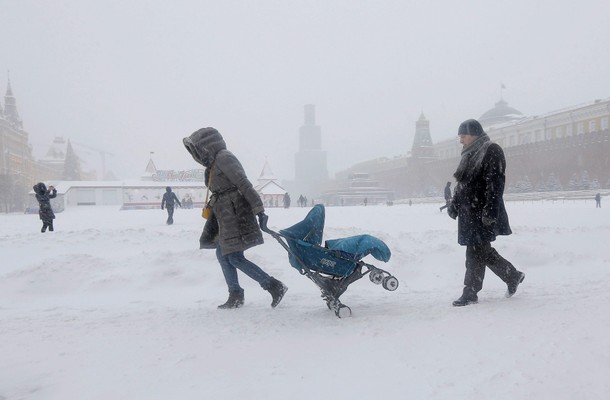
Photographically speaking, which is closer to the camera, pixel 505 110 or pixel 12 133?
pixel 505 110

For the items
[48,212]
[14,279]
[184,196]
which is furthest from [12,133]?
[14,279]

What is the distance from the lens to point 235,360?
2.84 metres

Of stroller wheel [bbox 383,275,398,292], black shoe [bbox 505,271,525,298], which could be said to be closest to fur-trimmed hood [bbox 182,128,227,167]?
stroller wheel [bbox 383,275,398,292]

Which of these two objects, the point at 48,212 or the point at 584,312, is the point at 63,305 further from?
the point at 48,212

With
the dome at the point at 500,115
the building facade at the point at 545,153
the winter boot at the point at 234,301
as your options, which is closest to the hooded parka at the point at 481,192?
the winter boot at the point at 234,301

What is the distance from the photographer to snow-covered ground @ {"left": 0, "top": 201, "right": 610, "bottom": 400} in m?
2.36

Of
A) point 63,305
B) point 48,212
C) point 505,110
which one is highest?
point 505,110

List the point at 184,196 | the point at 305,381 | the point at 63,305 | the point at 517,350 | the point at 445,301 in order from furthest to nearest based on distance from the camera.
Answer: the point at 184,196 → the point at 63,305 → the point at 445,301 → the point at 517,350 → the point at 305,381

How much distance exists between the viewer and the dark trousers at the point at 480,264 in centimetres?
402

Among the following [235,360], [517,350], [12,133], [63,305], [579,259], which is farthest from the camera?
[12,133]

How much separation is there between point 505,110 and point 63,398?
334ft

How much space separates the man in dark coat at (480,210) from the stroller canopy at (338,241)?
2.79 ft

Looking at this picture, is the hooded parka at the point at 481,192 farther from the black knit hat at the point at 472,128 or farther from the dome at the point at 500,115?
the dome at the point at 500,115

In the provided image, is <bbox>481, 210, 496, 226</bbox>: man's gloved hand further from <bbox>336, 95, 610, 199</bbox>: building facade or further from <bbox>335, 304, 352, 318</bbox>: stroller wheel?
<bbox>336, 95, 610, 199</bbox>: building facade
